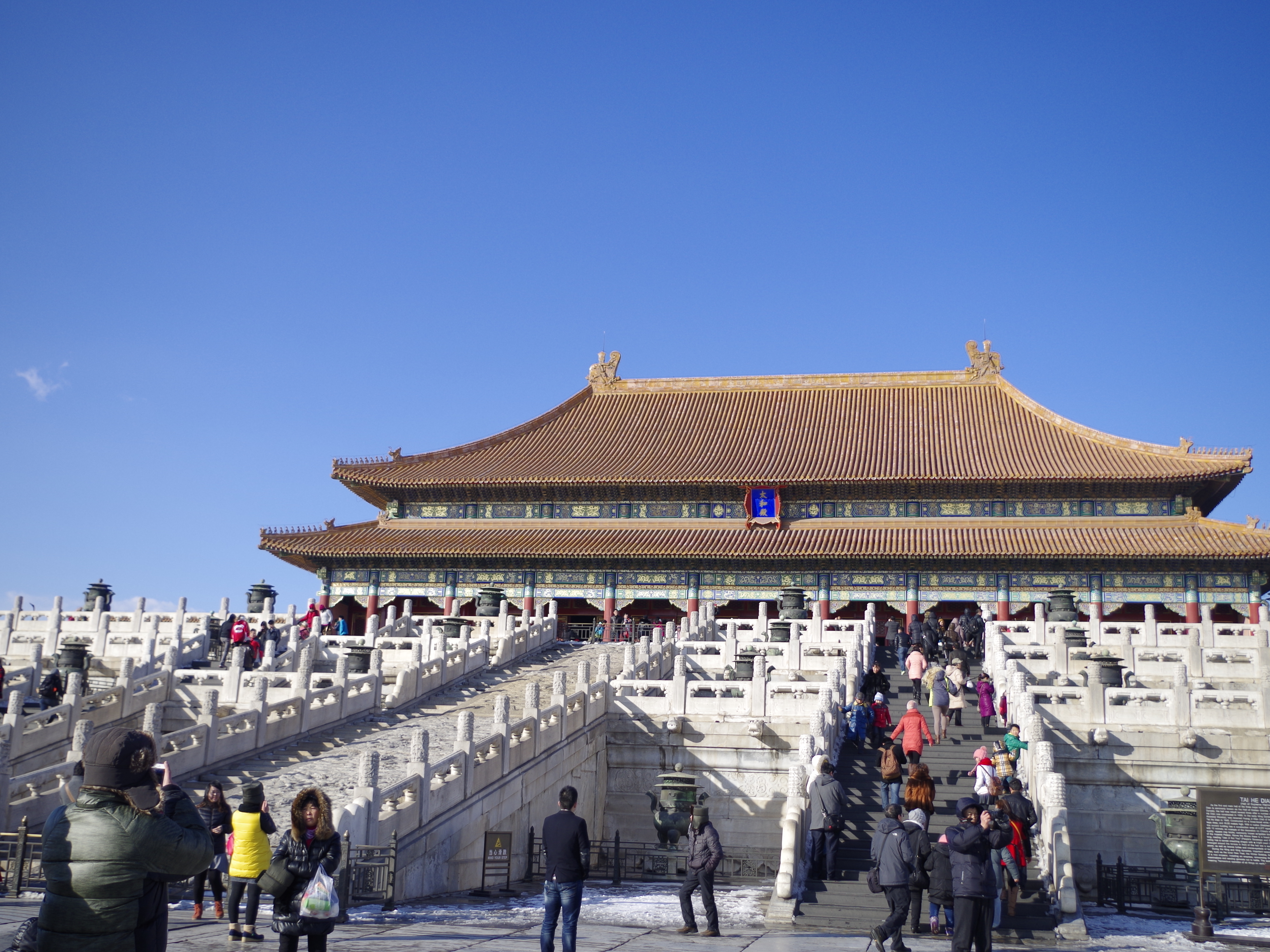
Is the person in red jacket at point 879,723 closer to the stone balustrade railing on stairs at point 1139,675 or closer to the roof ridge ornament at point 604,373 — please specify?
the stone balustrade railing on stairs at point 1139,675

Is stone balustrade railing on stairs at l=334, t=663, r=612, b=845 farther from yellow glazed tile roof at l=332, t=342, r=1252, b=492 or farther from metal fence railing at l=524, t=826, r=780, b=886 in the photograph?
yellow glazed tile roof at l=332, t=342, r=1252, b=492

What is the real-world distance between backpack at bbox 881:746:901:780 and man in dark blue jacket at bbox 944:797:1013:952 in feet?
14.7

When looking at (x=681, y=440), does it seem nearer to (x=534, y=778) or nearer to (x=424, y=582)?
(x=424, y=582)

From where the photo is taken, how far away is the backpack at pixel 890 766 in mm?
14242

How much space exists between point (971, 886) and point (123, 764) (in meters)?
7.17

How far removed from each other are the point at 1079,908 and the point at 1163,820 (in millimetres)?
3803

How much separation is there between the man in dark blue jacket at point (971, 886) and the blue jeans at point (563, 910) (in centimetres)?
303

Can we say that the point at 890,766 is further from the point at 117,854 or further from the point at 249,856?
the point at 117,854

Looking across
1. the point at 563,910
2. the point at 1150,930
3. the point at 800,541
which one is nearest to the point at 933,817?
the point at 1150,930

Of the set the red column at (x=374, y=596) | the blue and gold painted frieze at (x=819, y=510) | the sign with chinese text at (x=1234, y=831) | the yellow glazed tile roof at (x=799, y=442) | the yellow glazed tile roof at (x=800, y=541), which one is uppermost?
the yellow glazed tile roof at (x=799, y=442)

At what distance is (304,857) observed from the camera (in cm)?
759

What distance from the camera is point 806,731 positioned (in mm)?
18328

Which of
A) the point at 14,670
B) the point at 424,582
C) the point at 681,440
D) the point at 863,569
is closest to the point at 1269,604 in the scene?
the point at 863,569

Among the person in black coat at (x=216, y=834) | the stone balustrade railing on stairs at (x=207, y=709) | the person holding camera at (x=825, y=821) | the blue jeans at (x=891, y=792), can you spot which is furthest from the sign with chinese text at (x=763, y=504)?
the person in black coat at (x=216, y=834)
